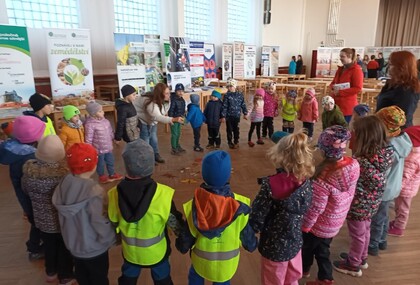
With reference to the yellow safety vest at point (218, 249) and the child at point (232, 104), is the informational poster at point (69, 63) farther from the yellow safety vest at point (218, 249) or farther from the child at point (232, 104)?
the yellow safety vest at point (218, 249)

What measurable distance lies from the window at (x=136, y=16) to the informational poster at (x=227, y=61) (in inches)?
92.9

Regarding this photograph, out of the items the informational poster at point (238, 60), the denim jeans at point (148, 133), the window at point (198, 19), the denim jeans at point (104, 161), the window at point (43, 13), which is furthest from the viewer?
the informational poster at point (238, 60)

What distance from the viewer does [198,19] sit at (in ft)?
34.8

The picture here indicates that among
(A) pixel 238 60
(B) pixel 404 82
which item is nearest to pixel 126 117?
(B) pixel 404 82

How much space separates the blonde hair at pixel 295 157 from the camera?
1503 mm

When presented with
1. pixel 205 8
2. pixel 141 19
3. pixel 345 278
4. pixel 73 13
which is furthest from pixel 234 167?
pixel 205 8

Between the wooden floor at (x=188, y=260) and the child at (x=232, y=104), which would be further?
the child at (x=232, y=104)

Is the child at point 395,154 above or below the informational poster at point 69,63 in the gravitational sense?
below

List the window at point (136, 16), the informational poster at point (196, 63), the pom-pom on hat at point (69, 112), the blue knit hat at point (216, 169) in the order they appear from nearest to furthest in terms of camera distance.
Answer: the blue knit hat at point (216, 169)
the pom-pom on hat at point (69, 112)
the informational poster at point (196, 63)
the window at point (136, 16)

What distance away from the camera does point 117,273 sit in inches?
84.0

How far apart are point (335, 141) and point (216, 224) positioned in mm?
826

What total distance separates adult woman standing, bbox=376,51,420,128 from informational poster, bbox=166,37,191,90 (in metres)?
5.04

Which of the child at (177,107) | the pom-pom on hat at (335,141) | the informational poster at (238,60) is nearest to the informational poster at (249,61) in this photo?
the informational poster at (238,60)

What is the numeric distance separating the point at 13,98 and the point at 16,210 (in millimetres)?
2496
